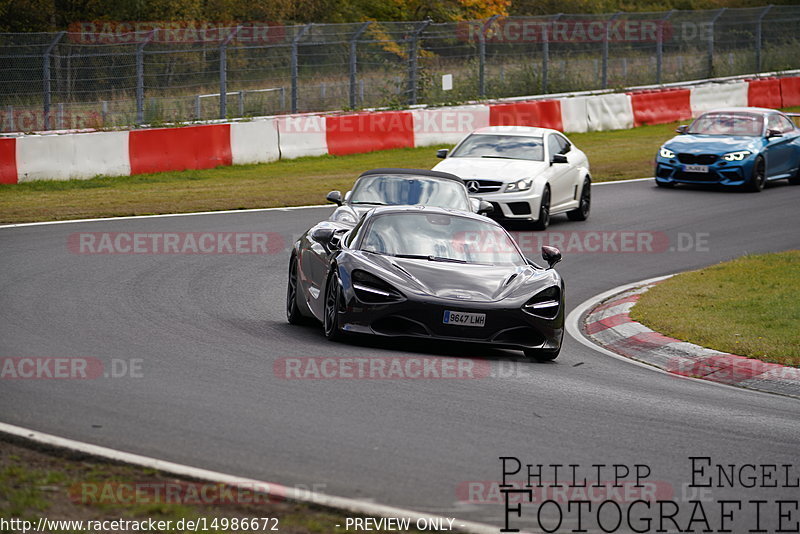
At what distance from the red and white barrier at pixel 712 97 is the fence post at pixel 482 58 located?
7124 millimetres

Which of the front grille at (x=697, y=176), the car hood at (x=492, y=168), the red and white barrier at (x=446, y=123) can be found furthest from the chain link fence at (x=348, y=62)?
the front grille at (x=697, y=176)

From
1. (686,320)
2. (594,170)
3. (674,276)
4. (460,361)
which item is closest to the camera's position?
(460,361)

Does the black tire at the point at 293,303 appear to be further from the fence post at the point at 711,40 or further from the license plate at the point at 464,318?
the fence post at the point at 711,40

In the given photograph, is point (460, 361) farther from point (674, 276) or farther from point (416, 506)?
point (674, 276)

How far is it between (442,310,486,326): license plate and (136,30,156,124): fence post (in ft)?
53.5

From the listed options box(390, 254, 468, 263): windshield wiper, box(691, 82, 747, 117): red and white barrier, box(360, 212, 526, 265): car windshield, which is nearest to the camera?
box(390, 254, 468, 263): windshield wiper

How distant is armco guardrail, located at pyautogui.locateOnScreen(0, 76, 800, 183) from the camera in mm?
22844

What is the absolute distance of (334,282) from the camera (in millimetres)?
10531

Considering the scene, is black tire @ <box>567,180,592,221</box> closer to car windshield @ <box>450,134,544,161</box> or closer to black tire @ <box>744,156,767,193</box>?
car windshield @ <box>450,134,544,161</box>

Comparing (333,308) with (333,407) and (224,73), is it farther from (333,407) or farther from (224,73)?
(224,73)

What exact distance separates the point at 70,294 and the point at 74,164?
36.0 ft

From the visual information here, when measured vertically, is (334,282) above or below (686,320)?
above

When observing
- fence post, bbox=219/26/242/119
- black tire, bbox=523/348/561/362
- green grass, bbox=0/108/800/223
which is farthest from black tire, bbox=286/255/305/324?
fence post, bbox=219/26/242/119

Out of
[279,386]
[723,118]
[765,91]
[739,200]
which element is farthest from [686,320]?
[765,91]
